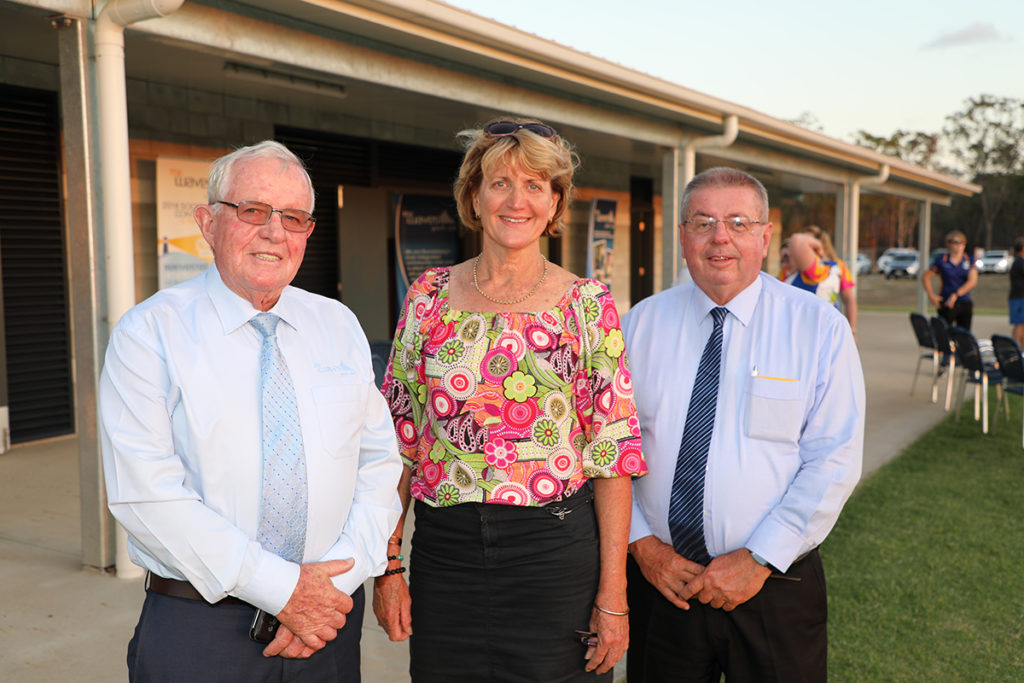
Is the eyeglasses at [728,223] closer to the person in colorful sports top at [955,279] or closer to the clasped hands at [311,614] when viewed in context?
the clasped hands at [311,614]

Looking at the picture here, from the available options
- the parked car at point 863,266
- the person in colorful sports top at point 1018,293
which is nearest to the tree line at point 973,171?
the parked car at point 863,266

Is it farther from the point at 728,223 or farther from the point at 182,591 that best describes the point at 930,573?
the point at 182,591

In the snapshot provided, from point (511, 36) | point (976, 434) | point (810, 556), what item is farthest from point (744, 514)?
point (976, 434)

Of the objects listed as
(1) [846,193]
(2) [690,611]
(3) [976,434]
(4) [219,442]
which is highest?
(1) [846,193]

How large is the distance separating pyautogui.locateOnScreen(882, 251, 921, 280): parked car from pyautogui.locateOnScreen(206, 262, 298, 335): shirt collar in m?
50.6

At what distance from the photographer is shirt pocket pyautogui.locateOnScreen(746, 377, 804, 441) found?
2.20m

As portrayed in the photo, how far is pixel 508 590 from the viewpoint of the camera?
2041mm

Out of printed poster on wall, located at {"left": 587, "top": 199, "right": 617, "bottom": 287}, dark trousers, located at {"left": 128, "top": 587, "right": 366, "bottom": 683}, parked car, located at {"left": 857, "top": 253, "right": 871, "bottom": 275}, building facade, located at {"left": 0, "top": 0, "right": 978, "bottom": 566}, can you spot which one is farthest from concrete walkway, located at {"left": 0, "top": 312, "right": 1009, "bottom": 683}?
parked car, located at {"left": 857, "top": 253, "right": 871, "bottom": 275}

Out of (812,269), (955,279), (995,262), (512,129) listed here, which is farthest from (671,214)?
(995,262)

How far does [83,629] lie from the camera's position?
3695 mm

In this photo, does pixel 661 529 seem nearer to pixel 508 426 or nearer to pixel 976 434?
pixel 508 426

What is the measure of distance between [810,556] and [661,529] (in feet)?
1.33

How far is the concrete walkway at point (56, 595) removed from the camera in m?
3.41

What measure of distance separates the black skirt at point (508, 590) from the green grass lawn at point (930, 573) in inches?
79.0
